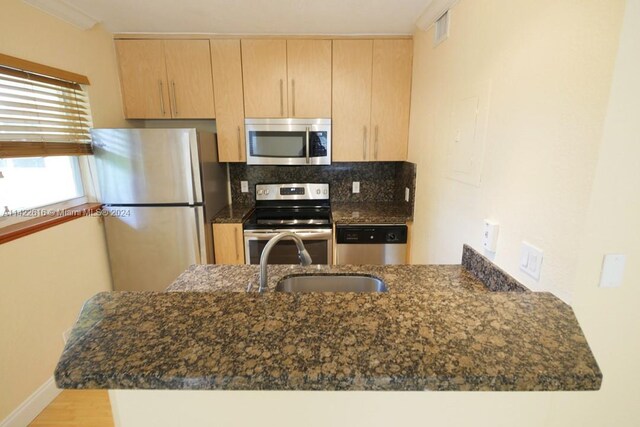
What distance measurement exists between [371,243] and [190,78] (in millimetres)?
2027

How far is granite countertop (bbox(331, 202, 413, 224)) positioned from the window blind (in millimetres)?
1941

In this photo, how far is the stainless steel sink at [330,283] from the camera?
128 cm

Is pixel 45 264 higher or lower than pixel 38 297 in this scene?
higher

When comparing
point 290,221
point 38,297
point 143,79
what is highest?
point 143,79

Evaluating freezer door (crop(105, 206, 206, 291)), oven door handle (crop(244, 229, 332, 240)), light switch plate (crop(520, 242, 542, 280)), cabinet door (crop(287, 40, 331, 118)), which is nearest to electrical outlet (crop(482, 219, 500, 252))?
light switch plate (crop(520, 242, 542, 280))

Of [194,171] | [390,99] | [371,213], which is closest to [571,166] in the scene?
[371,213]

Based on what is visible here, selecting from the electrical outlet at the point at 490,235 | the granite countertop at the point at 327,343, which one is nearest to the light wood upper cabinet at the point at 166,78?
the granite countertop at the point at 327,343

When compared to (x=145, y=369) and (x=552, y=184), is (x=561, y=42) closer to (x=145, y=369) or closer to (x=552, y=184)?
(x=552, y=184)

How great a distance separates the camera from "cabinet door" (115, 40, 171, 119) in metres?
2.38

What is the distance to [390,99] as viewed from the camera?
252 centimetres

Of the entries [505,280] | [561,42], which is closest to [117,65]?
[561,42]

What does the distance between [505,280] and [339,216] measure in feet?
4.81

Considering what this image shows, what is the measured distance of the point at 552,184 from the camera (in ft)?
3.01

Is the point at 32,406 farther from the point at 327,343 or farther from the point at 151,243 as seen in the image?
the point at 327,343
